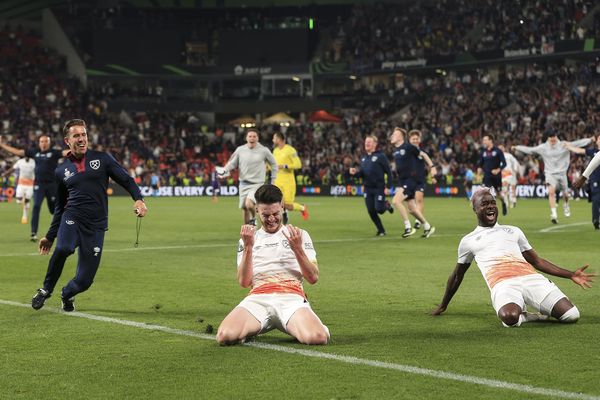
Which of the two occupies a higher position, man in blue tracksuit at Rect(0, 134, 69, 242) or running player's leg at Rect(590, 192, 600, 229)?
man in blue tracksuit at Rect(0, 134, 69, 242)

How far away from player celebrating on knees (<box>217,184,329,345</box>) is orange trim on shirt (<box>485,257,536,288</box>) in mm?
2116

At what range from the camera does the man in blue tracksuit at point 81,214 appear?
10.8 meters

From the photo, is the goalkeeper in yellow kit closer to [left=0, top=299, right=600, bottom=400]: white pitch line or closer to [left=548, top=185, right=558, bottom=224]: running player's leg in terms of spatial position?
[left=548, top=185, right=558, bottom=224]: running player's leg

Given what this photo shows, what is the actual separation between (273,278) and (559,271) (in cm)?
285

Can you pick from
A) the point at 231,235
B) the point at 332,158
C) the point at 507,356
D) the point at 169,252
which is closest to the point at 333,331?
the point at 507,356

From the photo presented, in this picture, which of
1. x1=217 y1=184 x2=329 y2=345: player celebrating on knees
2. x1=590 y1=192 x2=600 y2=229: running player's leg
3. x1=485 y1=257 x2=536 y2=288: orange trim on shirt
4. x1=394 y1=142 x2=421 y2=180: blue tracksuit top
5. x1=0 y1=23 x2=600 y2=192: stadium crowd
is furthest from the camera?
x1=0 y1=23 x2=600 y2=192: stadium crowd

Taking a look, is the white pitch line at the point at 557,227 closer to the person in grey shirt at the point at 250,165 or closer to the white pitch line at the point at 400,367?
the person in grey shirt at the point at 250,165

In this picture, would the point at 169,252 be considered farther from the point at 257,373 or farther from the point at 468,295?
the point at 257,373

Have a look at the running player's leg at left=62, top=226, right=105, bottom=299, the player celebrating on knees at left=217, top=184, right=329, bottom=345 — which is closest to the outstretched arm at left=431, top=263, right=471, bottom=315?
the player celebrating on knees at left=217, top=184, right=329, bottom=345

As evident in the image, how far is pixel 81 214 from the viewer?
10891 millimetres

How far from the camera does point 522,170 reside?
48625 millimetres

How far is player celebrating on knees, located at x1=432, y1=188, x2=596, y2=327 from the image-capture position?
9367mm

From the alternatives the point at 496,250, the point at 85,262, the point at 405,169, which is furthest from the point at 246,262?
the point at 405,169

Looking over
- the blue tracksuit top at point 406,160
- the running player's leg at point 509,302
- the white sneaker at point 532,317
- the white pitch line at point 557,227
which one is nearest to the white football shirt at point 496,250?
the running player's leg at point 509,302
